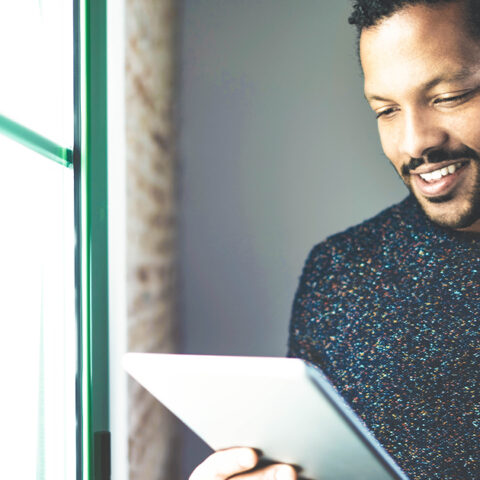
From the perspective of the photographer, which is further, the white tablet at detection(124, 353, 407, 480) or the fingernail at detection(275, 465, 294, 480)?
the fingernail at detection(275, 465, 294, 480)

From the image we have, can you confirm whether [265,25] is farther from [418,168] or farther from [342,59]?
[418,168]

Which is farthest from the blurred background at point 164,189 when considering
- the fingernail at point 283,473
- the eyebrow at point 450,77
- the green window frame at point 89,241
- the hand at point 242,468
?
the fingernail at point 283,473

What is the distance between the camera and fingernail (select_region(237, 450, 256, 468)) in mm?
872

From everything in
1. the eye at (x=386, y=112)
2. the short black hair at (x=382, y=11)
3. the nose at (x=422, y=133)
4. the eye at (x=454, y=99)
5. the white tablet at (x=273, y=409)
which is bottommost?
the white tablet at (x=273, y=409)

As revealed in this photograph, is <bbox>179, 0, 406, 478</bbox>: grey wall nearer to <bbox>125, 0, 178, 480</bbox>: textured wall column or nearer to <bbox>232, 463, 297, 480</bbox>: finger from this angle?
<bbox>125, 0, 178, 480</bbox>: textured wall column

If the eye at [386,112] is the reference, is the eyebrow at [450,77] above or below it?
above

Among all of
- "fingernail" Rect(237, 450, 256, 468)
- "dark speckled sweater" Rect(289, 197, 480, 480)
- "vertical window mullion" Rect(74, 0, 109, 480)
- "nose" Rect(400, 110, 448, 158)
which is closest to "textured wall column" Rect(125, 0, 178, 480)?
"vertical window mullion" Rect(74, 0, 109, 480)

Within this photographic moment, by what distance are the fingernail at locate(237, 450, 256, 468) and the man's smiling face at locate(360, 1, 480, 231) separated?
31.1 inches

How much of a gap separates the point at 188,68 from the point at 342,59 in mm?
492

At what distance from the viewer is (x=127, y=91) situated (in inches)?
54.7

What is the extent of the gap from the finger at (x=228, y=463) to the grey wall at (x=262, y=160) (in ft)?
2.16

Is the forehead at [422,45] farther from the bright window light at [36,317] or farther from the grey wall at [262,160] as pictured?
the bright window light at [36,317]

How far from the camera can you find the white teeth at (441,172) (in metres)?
1.24

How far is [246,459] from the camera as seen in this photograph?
875mm
